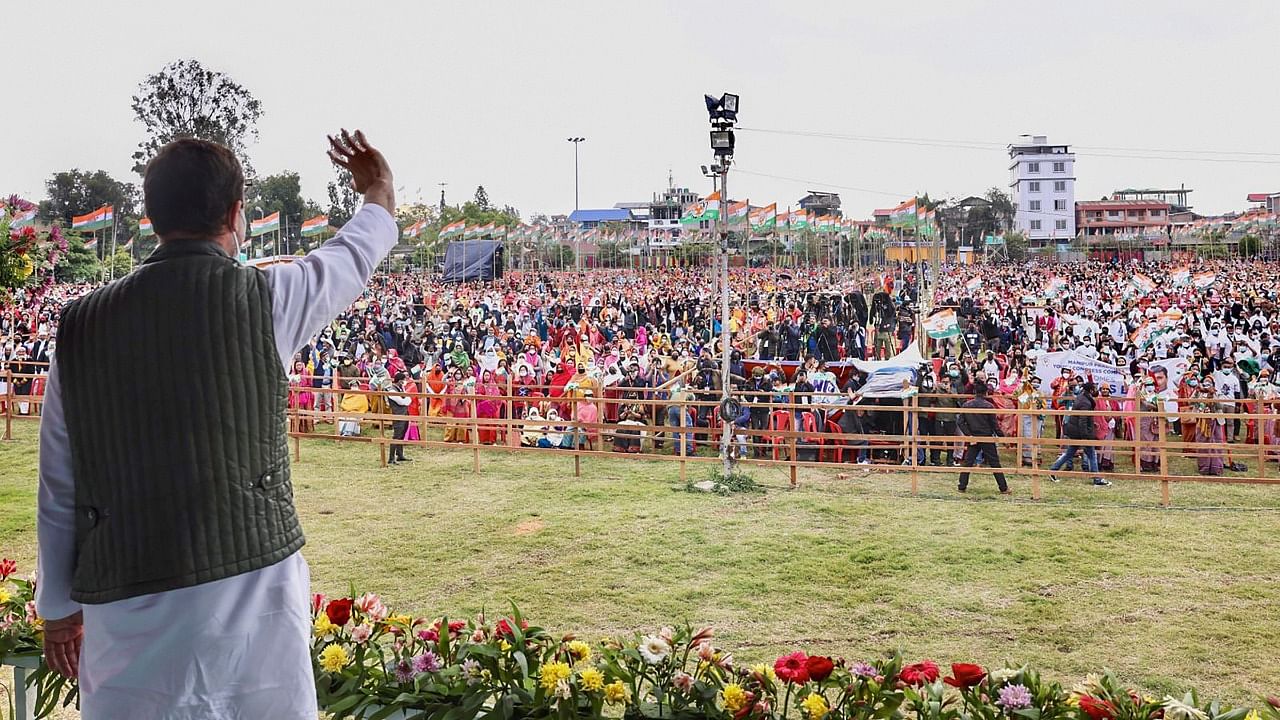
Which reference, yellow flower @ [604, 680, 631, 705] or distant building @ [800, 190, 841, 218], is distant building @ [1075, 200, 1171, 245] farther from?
yellow flower @ [604, 680, 631, 705]

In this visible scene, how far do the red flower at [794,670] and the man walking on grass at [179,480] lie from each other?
4.84 ft

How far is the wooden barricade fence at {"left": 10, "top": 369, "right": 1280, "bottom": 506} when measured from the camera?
11.7 meters

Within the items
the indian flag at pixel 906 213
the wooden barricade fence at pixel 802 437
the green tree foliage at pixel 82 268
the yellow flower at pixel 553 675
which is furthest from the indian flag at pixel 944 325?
the green tree foliage at pixel 82 268

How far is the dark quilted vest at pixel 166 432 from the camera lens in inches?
75.8

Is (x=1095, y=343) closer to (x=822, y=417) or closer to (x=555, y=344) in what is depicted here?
(x=822, y=417)

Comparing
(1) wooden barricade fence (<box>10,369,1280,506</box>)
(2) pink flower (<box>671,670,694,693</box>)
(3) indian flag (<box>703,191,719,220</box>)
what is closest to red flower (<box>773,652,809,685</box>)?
(2) pink flower (<box>671,670,694,693</box>)

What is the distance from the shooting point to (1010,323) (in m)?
26.7

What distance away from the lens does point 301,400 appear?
1944cm

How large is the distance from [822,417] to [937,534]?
5.39 m

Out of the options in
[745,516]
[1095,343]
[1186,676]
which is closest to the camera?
[1186,676]

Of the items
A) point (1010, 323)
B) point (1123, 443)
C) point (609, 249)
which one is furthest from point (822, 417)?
point (609, 249)

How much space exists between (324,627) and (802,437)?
9.77 metres

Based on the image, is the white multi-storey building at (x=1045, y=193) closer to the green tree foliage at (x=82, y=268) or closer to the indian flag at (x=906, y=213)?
the indian flag at (x=906, y=213)

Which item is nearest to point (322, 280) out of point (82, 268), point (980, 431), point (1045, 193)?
point (980, 431)
